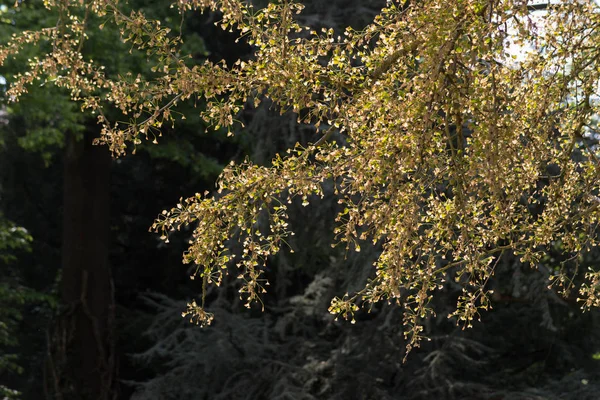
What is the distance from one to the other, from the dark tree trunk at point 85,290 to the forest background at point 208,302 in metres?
0.02

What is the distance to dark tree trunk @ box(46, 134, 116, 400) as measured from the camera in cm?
1302

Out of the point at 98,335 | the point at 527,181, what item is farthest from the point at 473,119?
the point at 98,335

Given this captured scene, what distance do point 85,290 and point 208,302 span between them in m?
1.80

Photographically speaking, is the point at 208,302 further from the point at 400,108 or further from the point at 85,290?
the point at 400,108

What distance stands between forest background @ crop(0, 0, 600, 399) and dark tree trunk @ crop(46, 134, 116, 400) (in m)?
0.02

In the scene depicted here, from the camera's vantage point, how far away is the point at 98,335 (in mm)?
13258

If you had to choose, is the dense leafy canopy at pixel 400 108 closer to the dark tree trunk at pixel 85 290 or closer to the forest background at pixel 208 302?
the forest background at pixel 208 302

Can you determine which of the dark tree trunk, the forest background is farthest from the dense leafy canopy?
the dark tree trunk

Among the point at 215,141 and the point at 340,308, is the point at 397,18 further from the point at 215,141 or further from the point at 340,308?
the point at 215,141

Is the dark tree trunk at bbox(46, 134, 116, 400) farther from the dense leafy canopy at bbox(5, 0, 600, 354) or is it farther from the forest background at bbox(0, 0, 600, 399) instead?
the dense leafy canopy at bbox(5, 0, 600, 354)

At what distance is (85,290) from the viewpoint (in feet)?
44.1

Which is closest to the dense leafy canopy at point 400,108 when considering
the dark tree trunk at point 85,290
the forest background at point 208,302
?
the forest background at point 208,302

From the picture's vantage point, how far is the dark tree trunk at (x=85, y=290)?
13.0 m

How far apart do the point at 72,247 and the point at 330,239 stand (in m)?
3.76
